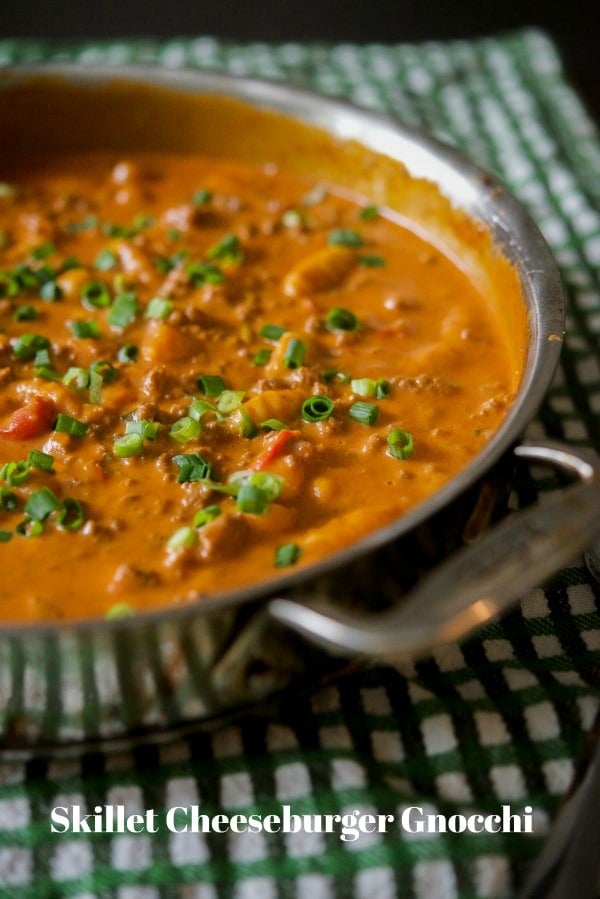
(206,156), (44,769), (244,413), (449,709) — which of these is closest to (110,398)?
(244,413)

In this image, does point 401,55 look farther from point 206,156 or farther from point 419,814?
point 419,814

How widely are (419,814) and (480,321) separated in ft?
4.66

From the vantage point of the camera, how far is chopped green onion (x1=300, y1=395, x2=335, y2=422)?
8.21 ft

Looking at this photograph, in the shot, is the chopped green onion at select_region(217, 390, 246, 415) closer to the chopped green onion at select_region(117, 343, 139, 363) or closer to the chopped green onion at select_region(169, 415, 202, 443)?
the chopped green onion at select_region(169, 415, 202, 443)

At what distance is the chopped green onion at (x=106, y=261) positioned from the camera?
10.2 ft

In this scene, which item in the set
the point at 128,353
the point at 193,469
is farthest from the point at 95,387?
the point at 193,469

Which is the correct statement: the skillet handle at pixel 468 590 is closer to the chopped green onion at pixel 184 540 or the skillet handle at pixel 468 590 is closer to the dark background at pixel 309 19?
the chopped green onion at pixel 184 540

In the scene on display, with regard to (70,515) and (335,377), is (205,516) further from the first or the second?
(335,377)

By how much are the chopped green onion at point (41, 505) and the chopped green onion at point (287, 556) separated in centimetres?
49

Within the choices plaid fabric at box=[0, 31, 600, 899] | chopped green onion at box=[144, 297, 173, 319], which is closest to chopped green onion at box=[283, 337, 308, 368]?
chopped green onion at box=[144, 297, 173, 319]

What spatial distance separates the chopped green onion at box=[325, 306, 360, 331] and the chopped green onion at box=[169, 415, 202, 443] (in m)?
0.57

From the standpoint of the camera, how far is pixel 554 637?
2.28m

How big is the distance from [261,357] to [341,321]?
10.1 inches

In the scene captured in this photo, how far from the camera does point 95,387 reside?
2.60 m
